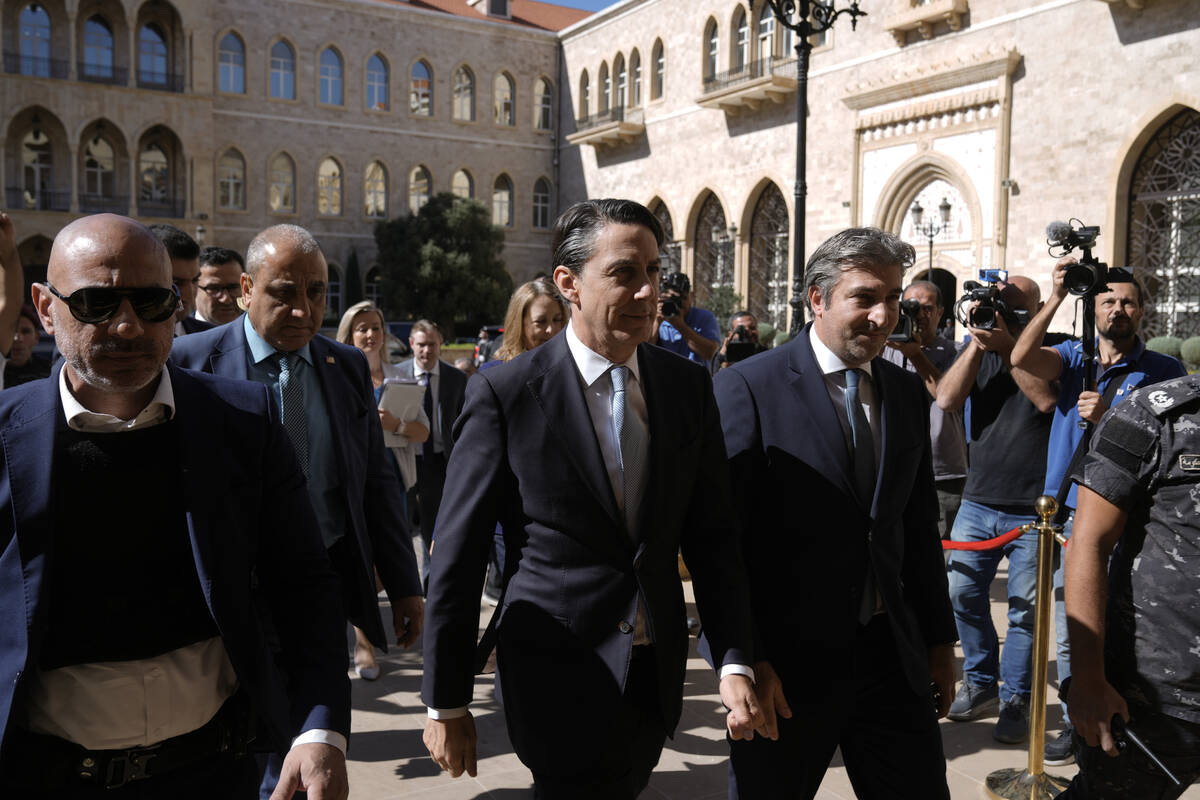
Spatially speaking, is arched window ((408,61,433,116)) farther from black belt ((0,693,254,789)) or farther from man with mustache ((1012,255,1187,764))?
black belt ((0,693,254,789))

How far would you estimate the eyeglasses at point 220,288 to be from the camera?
183 inches

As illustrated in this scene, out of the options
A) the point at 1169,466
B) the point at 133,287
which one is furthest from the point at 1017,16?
the point at 133,287

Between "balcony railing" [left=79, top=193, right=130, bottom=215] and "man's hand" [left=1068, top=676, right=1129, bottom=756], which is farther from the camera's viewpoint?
"balcony railing" [left=79, top=193, right=130, bottom=215]

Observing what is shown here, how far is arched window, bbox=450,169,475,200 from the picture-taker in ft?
121

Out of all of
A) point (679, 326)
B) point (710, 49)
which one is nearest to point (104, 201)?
point (710, 49)

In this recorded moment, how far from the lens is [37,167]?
32.2 m

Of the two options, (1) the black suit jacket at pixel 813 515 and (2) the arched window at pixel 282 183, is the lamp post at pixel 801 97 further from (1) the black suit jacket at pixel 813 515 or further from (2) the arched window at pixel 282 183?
(2) the arched window at pixel 282 183

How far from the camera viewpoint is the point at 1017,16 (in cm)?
1969

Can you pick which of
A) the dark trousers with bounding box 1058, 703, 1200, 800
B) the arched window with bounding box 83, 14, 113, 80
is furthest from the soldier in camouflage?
the arched window with bounding box 83, 14, 113, 80

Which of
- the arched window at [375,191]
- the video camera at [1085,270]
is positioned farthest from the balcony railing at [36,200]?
the video camera at [1085,270]

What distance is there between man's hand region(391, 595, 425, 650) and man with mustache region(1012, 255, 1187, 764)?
2.86 meters

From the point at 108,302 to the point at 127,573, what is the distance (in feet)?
1.69

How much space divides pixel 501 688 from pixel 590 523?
509 mm

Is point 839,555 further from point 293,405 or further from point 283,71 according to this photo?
point 283,71
